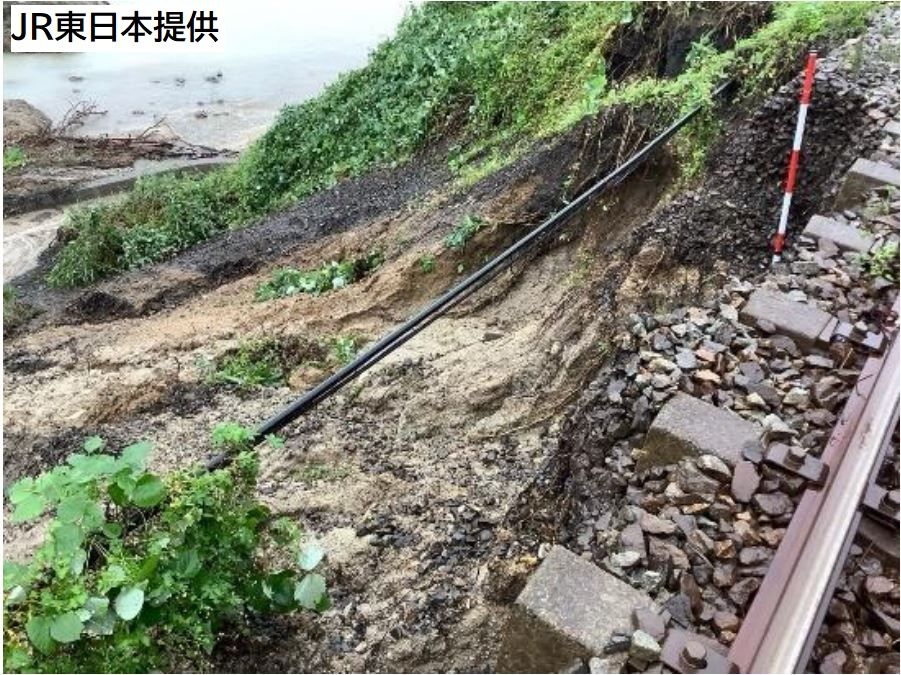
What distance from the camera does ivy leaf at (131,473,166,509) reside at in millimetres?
2570

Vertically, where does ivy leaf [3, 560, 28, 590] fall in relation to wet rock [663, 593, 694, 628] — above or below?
below

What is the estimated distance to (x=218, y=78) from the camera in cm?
2377

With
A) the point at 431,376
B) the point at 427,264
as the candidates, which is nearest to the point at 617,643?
the point at 431,376

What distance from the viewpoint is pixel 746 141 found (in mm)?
5352

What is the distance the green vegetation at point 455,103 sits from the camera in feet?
21.0

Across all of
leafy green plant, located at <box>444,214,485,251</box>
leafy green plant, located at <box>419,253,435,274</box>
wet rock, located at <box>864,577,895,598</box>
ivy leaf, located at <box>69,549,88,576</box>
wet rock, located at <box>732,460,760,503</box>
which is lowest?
leafy green plant, located at <box>419,253,435,274</box>

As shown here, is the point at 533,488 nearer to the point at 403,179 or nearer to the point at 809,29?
the point at 809,29

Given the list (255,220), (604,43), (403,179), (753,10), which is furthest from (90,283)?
(753,10)

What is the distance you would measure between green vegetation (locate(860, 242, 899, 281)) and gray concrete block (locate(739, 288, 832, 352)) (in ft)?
1.63

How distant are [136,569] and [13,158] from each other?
18.5m

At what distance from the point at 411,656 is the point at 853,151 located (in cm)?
407

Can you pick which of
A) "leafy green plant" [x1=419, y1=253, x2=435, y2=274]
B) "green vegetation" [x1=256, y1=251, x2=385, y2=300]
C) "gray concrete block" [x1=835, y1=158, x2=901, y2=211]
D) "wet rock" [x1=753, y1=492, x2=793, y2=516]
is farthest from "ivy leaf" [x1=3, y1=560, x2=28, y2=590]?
"green vegetation" [x1=256, y1=251, x2=385, y2=300]

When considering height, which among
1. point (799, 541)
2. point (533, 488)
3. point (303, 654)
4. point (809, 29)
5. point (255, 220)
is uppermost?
point (809, 29)

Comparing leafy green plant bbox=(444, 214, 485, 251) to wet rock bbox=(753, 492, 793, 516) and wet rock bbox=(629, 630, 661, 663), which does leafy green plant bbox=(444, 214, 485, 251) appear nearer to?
wet rock bbox=(753, 492, 793, 516)
